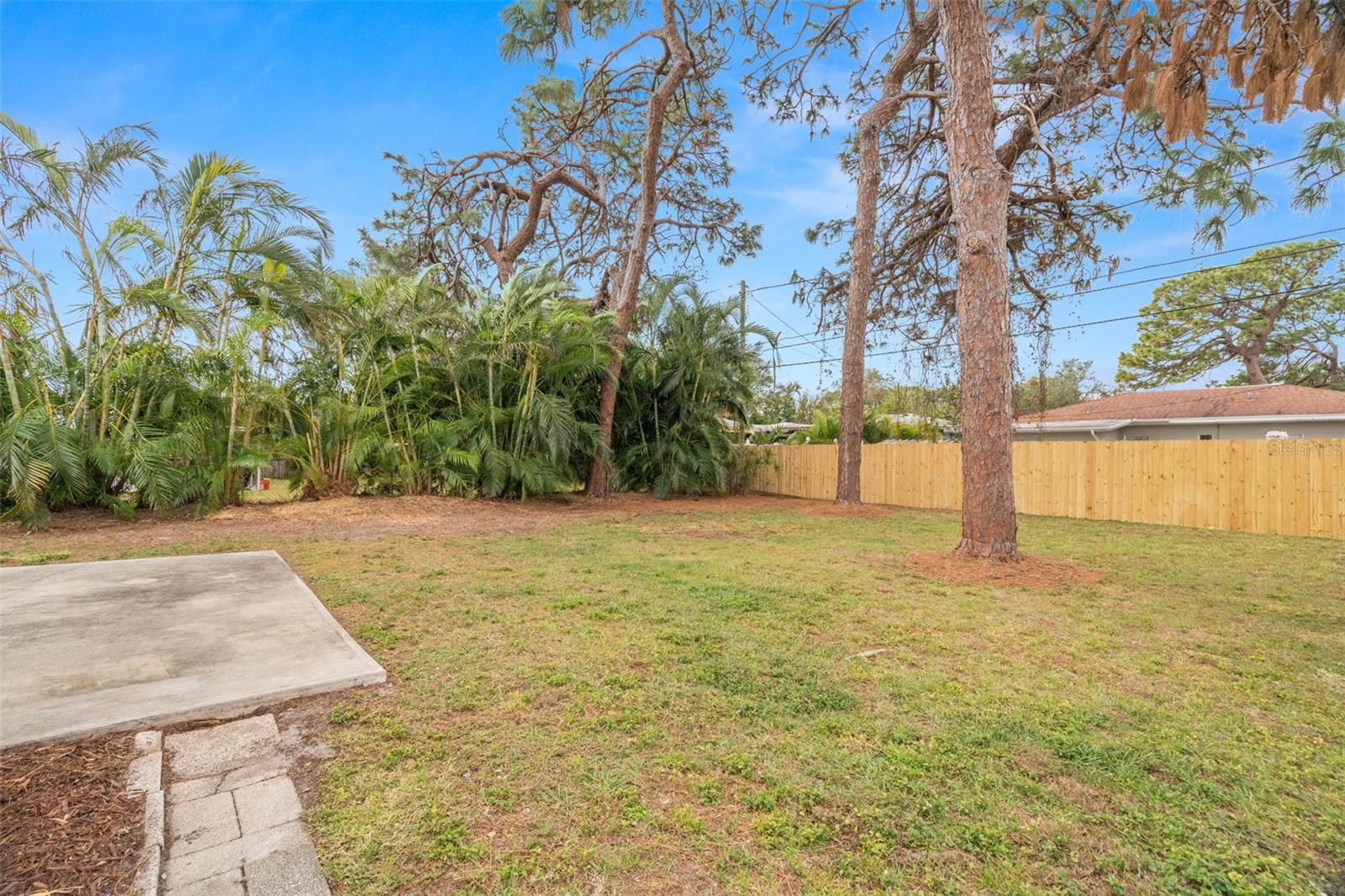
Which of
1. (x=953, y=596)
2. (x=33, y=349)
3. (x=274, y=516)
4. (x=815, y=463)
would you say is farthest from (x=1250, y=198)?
(x=33, y=349)

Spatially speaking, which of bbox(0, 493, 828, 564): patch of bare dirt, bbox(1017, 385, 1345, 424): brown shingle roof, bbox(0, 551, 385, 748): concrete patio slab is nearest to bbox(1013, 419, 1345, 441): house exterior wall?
bbox(1017, 385, 1345, 424): brown shingle roof

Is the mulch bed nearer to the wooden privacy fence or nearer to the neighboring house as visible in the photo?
the wooden privacy fence

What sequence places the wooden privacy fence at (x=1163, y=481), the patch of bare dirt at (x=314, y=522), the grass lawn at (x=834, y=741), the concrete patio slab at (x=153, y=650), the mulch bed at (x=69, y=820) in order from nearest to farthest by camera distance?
the mulch bed at (x=69, y=820) < the grass lawn at (x=834, y=741) < the concrete patio slab at (x=153, y=650) < the patch of bare dirt at (x=314, y=522) < the wooden privacy fence at (x=1163, y=481)

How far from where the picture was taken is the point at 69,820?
1500mm

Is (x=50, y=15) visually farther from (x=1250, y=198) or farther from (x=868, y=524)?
(x=1250, y=198)

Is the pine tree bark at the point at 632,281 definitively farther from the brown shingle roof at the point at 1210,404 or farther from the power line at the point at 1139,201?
the brown shingle roof at the point at 1210,404

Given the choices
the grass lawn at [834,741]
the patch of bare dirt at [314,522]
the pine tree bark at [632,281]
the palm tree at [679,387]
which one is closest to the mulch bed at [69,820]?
the grass lawn at [834,741]

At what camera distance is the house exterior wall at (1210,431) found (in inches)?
512

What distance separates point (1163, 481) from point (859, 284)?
5.25 metres

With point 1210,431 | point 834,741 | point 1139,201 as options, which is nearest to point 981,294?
point 834,741

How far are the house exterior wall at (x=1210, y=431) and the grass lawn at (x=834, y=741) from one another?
42.6 feet

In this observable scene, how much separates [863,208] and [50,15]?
9.57m

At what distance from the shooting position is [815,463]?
43.0 feet

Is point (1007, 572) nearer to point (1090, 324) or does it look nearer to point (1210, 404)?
point (1090, 324)
